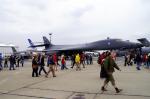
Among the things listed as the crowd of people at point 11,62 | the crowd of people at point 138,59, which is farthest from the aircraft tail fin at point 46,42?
the crowd of people at point 138,59

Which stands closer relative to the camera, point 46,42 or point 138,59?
point 138,59

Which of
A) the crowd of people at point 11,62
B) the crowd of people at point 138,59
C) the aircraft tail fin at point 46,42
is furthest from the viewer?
the aircraft tail fin at point 46,42

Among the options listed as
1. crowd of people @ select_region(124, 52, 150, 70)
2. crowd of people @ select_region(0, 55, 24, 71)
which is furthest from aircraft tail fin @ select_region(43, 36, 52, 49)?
crowd of people @ select_region(124, 52, 150, 70)

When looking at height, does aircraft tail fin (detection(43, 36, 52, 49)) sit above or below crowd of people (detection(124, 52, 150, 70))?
above

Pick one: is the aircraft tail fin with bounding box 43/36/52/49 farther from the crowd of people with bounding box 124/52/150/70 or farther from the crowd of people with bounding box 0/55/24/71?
the crowd of people with bounding box 124/52/150/70

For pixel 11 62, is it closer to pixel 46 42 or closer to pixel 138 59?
pixel 138 59

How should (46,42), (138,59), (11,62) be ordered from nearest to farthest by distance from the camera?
(138,59) → (11,62) → (46,42)

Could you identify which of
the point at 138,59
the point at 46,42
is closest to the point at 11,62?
the point at 138,59

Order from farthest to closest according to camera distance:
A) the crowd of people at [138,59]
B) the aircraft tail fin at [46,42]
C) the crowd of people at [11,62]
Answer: the aircraft tail fin at [46,42] < the crowd of people at [11,62] < the crowd of people at [138,59]

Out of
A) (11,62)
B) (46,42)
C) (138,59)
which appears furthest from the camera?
(46,42)

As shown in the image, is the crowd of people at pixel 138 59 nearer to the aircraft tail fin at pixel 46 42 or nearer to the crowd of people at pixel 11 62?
the crowd of people at pixel 11 62

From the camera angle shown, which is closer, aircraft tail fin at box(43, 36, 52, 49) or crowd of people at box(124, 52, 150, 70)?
crowd of people at box(124, 52, 150, 70)

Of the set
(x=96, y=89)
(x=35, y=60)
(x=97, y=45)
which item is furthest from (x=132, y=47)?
(x=96, y=89)

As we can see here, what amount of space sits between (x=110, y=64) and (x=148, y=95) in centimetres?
189
